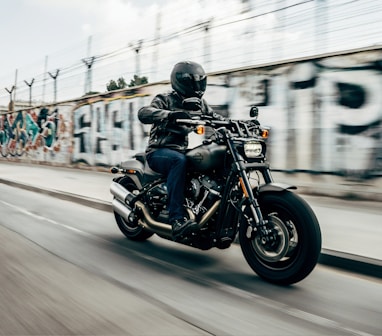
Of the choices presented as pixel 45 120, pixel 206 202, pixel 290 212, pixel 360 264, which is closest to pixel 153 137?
pixel 206 202

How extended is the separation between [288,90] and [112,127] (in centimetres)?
691

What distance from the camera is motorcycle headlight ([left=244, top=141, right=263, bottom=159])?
12.7 ft

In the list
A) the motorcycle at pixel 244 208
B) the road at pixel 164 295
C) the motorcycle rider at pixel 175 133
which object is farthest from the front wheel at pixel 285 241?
the motorcycle rider at pixel 175 133

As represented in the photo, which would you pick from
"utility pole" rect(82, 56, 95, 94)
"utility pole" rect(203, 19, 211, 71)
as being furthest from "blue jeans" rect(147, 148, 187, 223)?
"utility pole" rect(82, 56, 95, 94)

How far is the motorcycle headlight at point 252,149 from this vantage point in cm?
388

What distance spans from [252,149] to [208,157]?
387 millimetres

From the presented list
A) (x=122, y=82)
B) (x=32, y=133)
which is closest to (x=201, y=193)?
(x=122, y=82)

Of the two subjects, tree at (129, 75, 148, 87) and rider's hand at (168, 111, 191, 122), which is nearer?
rider's hand at (168, 111, 191, 122)

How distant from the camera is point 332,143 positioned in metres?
7.93

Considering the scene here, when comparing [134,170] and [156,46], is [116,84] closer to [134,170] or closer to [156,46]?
[156,46]

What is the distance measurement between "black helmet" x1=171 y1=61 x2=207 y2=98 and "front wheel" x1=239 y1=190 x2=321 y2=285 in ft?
4.34

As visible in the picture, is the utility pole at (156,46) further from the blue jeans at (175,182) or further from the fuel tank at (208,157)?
the fuel tank at (208,157)

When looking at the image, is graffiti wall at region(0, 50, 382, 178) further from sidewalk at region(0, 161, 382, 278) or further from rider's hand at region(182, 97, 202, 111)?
rider's hand at region(182, 97, 202, 111)

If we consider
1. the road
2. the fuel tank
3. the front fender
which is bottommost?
the road
